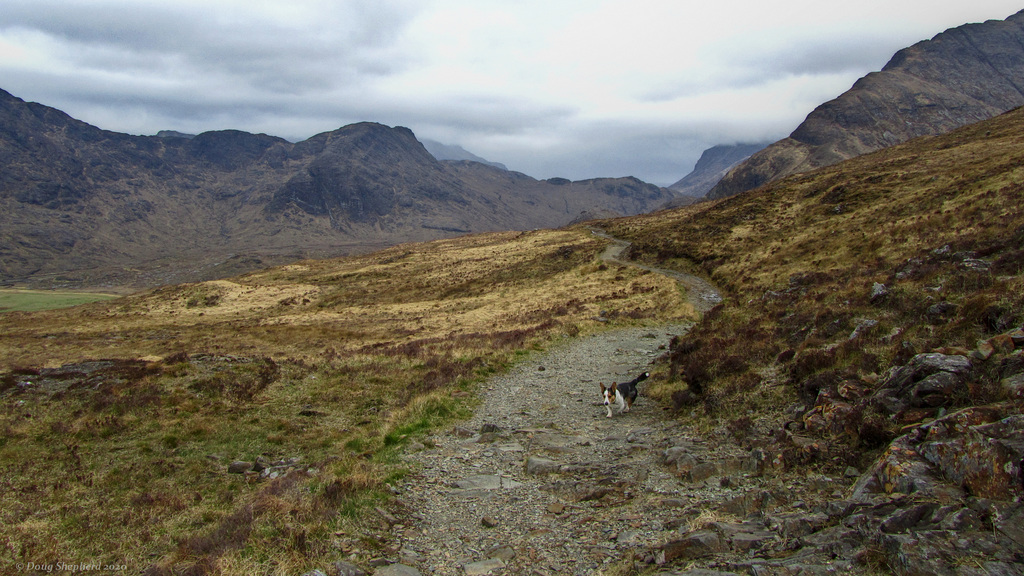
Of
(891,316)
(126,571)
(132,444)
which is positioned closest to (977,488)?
(891,316)

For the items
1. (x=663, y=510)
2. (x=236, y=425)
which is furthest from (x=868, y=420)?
(x=236, y=425)

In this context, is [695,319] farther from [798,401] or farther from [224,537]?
[224,537]

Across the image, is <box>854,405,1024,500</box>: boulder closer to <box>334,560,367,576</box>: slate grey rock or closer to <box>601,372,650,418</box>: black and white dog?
<box>334,560,367,576</box>: slate grey rock

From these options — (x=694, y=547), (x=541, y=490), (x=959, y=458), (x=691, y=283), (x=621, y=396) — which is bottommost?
(x=541, y=490)

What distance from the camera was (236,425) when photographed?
15.5 meters

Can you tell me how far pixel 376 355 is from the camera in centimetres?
2742

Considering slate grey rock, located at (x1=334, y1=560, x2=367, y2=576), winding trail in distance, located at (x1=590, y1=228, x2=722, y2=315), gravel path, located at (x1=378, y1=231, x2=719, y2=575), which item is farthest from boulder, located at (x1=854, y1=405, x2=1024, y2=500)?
winding trail in distance, located at (x1=590, y1=228, x2=722, y2=315)

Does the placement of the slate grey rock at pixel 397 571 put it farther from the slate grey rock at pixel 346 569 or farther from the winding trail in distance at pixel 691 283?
the winding trail in distance at pixel 691 283

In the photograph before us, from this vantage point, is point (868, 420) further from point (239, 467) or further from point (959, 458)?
point (239, 467)

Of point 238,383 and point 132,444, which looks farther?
point 238,383

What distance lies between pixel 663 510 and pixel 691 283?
1593 inches

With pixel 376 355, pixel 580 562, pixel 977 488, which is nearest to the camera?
pixel 977 488

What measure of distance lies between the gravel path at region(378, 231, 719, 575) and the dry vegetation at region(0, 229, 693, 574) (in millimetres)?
1004

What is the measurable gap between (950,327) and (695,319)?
21.2 meters
